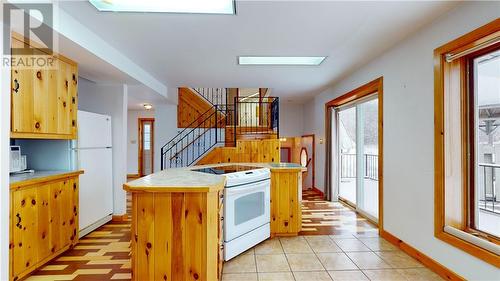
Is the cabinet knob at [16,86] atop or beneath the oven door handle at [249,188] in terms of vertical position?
atop

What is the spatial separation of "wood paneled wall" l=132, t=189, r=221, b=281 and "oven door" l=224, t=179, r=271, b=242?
622 mm

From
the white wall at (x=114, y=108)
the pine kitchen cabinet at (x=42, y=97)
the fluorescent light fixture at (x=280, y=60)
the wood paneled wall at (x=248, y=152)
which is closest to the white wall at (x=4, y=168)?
the pine kitchen cabinet at (x=42, y=97)

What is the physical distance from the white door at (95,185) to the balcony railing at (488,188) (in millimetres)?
4452

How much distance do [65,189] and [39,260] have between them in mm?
761

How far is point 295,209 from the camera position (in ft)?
12.4

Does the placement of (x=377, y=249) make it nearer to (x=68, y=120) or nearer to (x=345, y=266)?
(x=345, y=266)

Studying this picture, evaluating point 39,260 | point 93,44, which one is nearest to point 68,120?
point 93,44

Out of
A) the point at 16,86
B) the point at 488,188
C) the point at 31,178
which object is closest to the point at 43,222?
the point at 31,178

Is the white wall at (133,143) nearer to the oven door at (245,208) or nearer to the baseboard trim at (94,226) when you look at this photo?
the baseboard trim at (94,226)

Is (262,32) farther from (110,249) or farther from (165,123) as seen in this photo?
(165,123)

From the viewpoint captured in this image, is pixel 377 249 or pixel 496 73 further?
pixel 377 249

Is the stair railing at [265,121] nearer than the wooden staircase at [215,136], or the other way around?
the wooden staircase at [215,136]

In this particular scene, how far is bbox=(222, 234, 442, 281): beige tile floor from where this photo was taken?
262 cm

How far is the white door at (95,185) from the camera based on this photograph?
360 centimetres
